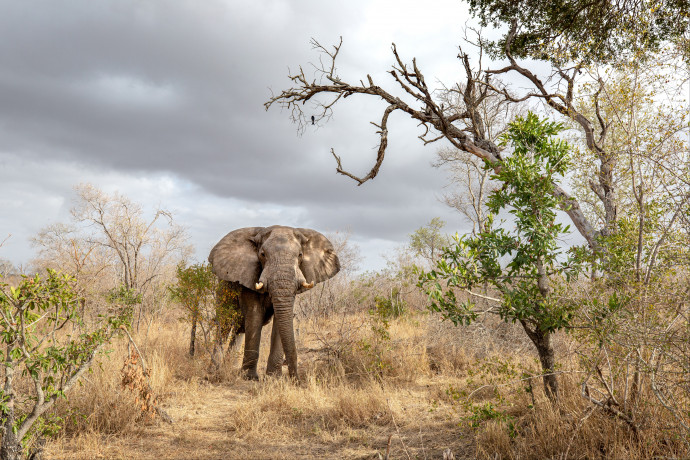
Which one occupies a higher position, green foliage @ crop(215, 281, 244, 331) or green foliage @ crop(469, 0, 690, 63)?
green foliage @ crop(469, 0, 690, 63)

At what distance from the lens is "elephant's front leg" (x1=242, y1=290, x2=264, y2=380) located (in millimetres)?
10336


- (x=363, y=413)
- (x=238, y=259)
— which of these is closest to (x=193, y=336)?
(x=238, y=259)

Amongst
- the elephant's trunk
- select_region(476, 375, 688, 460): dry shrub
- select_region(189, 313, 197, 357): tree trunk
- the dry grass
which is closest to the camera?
select_region(476, 375, 688, 460): dry shrub

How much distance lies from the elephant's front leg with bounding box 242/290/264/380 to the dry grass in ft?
1.05

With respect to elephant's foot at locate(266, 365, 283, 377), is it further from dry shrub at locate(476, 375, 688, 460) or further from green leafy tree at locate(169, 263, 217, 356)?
dry shrub at locate(476, 375, 688, 460)

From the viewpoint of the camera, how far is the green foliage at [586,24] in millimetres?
11375

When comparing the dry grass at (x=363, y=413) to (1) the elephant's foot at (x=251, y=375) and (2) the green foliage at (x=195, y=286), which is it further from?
(2) the green foliage at (x=195, y=286)

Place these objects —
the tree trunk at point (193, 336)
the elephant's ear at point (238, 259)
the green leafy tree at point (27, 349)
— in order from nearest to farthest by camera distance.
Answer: the green leafy tree at point (27, 349) → the elephant's ear at point (238, 259) → the tree trunk at point (193, 336)

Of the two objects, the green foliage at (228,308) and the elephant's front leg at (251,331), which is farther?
the green foliage at (228,308)

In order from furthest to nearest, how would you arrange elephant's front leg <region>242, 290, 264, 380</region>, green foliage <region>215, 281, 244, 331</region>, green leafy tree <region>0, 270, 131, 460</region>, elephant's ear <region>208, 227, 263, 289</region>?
green foliage <region>215, 281, 244, 331</region>
elephant's front leg <region>242, 290, 264, 380</region>
elephant's ear <region>208, 227, 263, 289</region>
green leafy tree <region>0, 270, 131, 460</region>

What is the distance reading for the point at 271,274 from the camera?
9.80m

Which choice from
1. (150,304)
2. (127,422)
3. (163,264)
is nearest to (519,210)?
(127,422)

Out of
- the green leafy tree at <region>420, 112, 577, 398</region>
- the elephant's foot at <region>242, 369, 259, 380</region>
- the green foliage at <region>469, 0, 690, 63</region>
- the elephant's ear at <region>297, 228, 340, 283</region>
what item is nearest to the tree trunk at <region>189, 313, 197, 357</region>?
the elephant's foot at <region>242, 369, 259, 380</region>

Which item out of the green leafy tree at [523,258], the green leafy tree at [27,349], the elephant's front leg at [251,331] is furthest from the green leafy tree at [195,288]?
the green leafy tree at [523,258]
